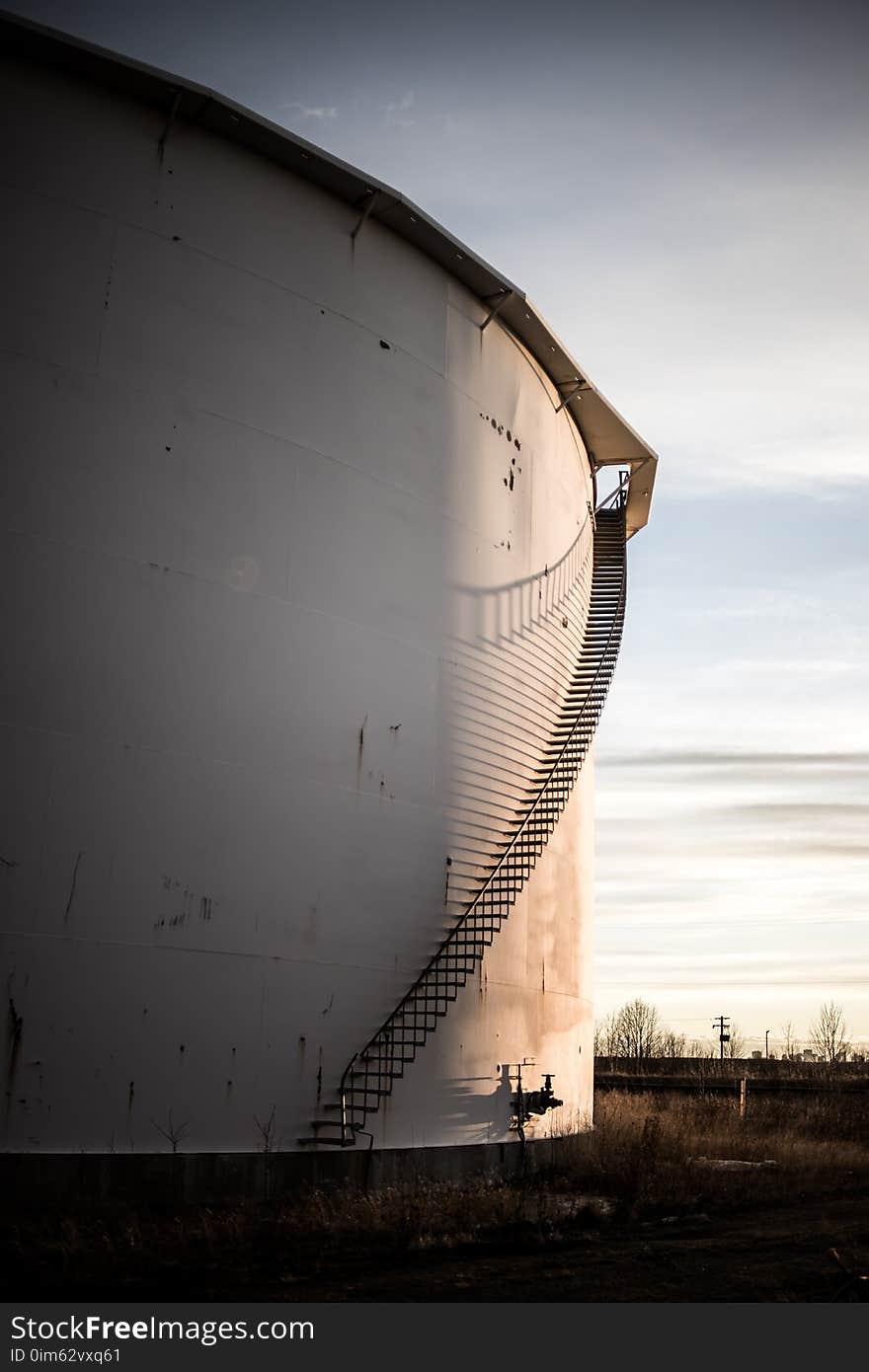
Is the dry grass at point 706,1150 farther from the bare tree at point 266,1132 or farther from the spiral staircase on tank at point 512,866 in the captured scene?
the bare tree at point 266,1132

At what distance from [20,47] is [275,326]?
4154 millimetres

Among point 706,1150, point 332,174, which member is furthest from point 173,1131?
point 332,174

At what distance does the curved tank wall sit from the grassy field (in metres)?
1.31

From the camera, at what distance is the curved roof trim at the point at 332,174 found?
15.4 meters

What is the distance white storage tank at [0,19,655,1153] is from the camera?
14.1m

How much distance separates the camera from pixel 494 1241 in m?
12.8

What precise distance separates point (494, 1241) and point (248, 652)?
22.4 feet

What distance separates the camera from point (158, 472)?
15250 millimetres

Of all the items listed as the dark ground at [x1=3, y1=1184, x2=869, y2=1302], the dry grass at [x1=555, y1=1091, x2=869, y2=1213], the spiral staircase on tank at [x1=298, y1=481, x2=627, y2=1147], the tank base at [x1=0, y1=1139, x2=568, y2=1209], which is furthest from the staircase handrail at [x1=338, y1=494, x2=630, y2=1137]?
the dry grass at [x1=555, y1=1091, x2=869, y2=1213]

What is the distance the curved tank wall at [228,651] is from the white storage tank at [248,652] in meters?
0.04

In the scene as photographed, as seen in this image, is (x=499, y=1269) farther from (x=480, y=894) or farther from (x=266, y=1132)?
(x=480, y=894)

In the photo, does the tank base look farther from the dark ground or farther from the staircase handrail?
the dark ground
